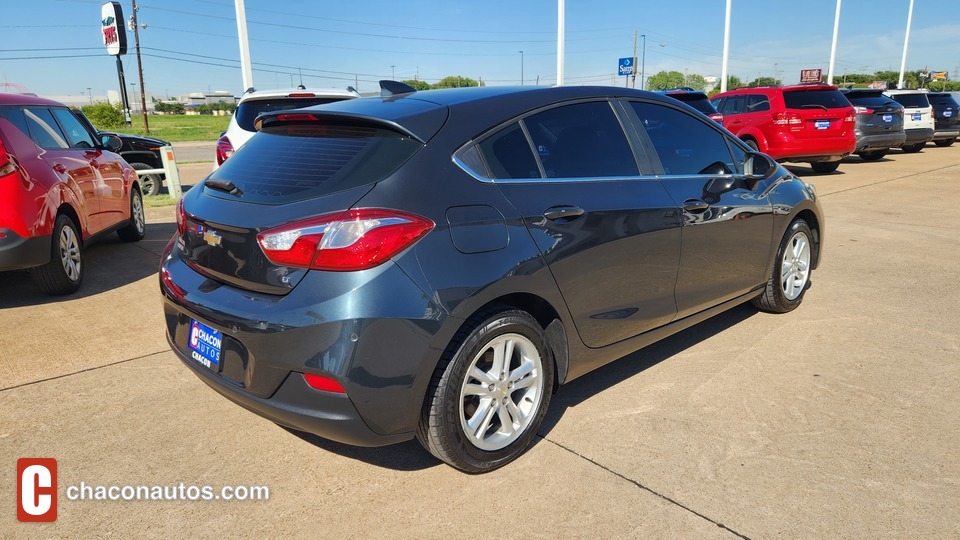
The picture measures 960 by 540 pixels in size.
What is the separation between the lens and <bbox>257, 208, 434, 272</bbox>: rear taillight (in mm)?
2422

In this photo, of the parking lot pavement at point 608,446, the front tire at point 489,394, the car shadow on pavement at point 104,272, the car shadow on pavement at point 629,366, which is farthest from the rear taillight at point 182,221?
the car shadow on pavement at point 104,272

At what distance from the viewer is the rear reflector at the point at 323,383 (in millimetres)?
2436

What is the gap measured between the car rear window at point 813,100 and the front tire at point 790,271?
31.4 ft

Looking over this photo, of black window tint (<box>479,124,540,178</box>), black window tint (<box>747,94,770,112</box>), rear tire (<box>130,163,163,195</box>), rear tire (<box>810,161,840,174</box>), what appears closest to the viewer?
black window tint (<box>479,124,540,178</box>)

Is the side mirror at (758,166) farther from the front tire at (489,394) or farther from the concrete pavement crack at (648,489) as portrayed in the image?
the concrete pavement crack at (648,489)

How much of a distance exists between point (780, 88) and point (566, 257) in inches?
494

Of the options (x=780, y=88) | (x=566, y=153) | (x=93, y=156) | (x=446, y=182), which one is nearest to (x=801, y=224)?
(x=566, y=153)

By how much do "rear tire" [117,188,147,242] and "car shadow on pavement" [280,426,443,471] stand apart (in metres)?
5.55

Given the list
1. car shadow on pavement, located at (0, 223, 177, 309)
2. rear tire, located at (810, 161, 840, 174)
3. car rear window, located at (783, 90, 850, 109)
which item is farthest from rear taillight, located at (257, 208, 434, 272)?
rear tire, located at (810, 161, 840, 174)

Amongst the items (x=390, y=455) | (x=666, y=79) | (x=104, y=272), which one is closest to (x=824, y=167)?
(x=104, y=272)

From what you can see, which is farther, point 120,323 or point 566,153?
point 120,323

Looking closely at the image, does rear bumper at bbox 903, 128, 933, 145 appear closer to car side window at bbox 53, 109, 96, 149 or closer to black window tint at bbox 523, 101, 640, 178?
black window tint at bbox 523, 101, 640, 178

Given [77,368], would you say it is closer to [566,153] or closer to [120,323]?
[120,323]

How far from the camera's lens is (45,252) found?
5152mm
